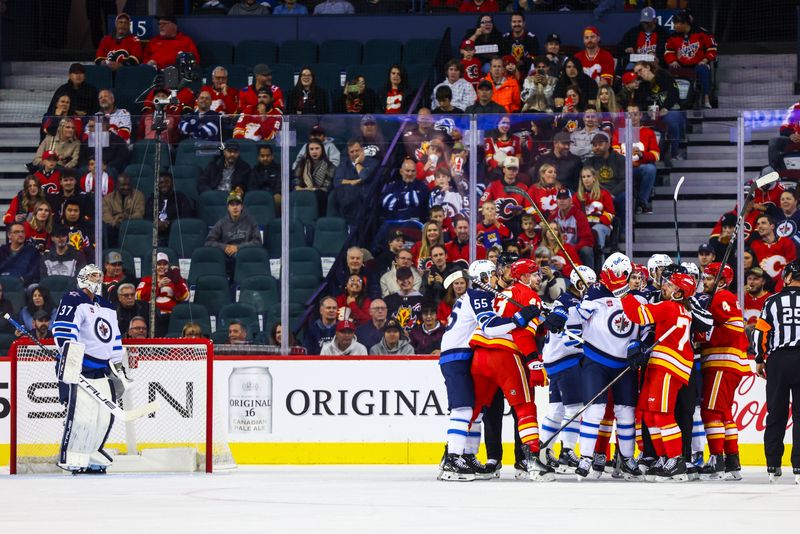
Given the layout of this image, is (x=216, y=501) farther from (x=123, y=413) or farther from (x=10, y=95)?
(x=10, y=95)

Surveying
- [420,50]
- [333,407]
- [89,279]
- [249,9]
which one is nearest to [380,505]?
[89,279]

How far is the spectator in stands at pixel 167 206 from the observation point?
41.1ft

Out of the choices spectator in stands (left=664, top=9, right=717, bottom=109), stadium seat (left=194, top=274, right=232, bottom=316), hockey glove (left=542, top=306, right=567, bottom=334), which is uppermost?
spectator in stands (left=664, top=9, right=717, bottom=109)

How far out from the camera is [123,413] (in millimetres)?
10938

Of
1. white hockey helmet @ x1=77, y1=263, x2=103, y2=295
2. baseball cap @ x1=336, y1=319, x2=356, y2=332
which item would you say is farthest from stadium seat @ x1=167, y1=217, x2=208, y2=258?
white hockey helmet @ x1=77, y1=263, x2=103, y2=295

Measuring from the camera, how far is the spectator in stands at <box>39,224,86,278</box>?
12531 millimetres

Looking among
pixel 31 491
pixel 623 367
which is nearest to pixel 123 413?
pixel 31 491

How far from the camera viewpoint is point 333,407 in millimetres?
12453

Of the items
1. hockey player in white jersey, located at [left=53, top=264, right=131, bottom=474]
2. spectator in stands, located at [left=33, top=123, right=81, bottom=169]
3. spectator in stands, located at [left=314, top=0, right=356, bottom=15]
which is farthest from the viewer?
spectator in stands, located at [left=314, top=0, right=356, bottom=15]

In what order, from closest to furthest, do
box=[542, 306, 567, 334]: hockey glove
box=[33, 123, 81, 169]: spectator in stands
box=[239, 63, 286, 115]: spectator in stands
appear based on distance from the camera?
box=[542, 306, 567, 334]: hockey glove, box=[33, 123, 81, 169]: spectator in stands, box=[239, 63, 286, 115]: spectator in stands

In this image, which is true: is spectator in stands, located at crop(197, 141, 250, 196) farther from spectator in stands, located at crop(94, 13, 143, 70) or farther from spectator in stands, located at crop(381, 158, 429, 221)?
spectator in stands, located at crop(94, 13, 143, 70)

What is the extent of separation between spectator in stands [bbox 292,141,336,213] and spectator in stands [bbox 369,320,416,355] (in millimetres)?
1069

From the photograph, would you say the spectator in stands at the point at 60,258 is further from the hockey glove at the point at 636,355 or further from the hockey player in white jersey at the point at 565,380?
the hockey glove at the point at 636,355

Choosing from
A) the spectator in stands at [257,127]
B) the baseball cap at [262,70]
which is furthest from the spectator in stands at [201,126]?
the baseball cap at [262,70]
